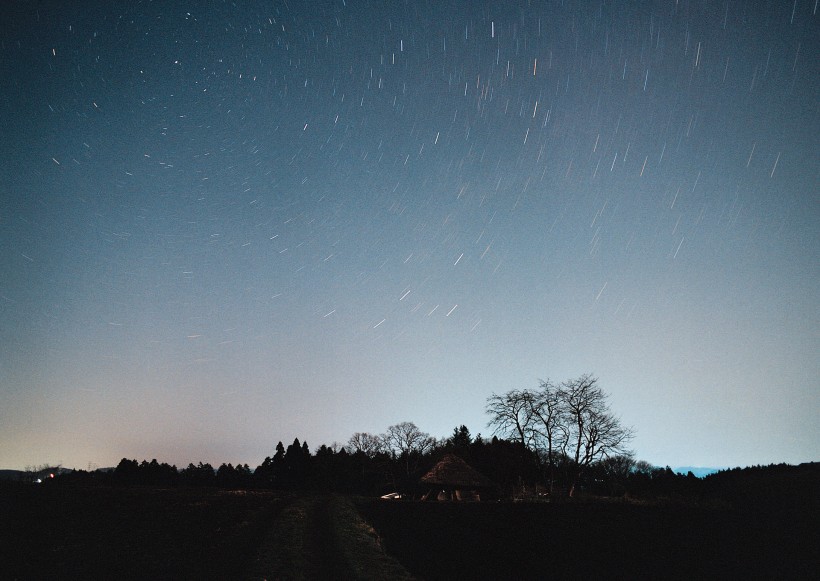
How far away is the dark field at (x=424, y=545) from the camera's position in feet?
38.7

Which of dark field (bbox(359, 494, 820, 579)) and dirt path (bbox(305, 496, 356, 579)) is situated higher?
dark field (bbox(359, 494, 820, 579))

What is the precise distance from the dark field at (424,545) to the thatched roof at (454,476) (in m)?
23.3

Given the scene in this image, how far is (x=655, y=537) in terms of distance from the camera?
53.5 ft

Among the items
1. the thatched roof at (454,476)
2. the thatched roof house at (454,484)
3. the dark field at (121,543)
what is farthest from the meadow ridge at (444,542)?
the thatched roof at (454,476)

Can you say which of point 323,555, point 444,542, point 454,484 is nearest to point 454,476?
point 454,484

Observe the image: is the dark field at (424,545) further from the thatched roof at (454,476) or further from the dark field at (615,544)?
the thatched roof at (454,476)

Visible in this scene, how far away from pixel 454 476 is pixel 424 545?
105 feet

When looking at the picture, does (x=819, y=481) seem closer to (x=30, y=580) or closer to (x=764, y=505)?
(x=764, y=505)

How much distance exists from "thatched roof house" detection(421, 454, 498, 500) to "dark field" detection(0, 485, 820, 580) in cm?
2320

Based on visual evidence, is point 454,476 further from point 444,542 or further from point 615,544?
point 615,544

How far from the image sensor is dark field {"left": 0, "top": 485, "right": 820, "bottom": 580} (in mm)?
11797

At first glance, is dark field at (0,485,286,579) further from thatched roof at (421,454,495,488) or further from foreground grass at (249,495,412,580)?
thatched roof at (421,454,495,488)

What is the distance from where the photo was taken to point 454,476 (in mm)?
47000

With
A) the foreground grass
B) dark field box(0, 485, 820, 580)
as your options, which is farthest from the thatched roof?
the foreground grass
